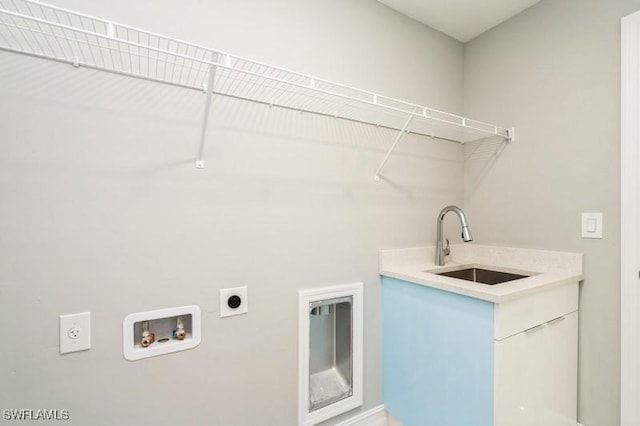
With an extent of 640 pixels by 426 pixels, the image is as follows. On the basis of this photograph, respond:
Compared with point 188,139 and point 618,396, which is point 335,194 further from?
point 618,396

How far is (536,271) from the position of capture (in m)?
1.53

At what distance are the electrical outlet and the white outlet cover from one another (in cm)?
43

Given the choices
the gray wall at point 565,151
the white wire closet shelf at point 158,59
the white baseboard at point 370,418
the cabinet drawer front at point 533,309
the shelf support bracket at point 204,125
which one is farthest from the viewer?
the white baseboard at point 370,418

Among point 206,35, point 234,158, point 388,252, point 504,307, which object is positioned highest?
point 206,35

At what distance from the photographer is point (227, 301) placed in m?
1.14

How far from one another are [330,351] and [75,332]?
44.0 inches

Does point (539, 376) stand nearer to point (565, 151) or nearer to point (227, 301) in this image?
point (565, 151)

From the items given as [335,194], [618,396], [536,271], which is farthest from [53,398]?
[618,396]

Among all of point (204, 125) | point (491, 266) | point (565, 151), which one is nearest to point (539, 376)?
point (491, 266)

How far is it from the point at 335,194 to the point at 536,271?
119 centimetres

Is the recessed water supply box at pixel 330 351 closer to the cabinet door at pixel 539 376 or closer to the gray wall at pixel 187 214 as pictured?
the gray wall at pixel 187 214

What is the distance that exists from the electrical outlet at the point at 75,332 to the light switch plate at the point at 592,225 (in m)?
2.15

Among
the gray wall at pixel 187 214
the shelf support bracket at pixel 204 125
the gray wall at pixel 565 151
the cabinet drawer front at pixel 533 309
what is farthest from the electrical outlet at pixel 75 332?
the gray wall at pixel 565 151

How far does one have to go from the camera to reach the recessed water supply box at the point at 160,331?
0.98 m
